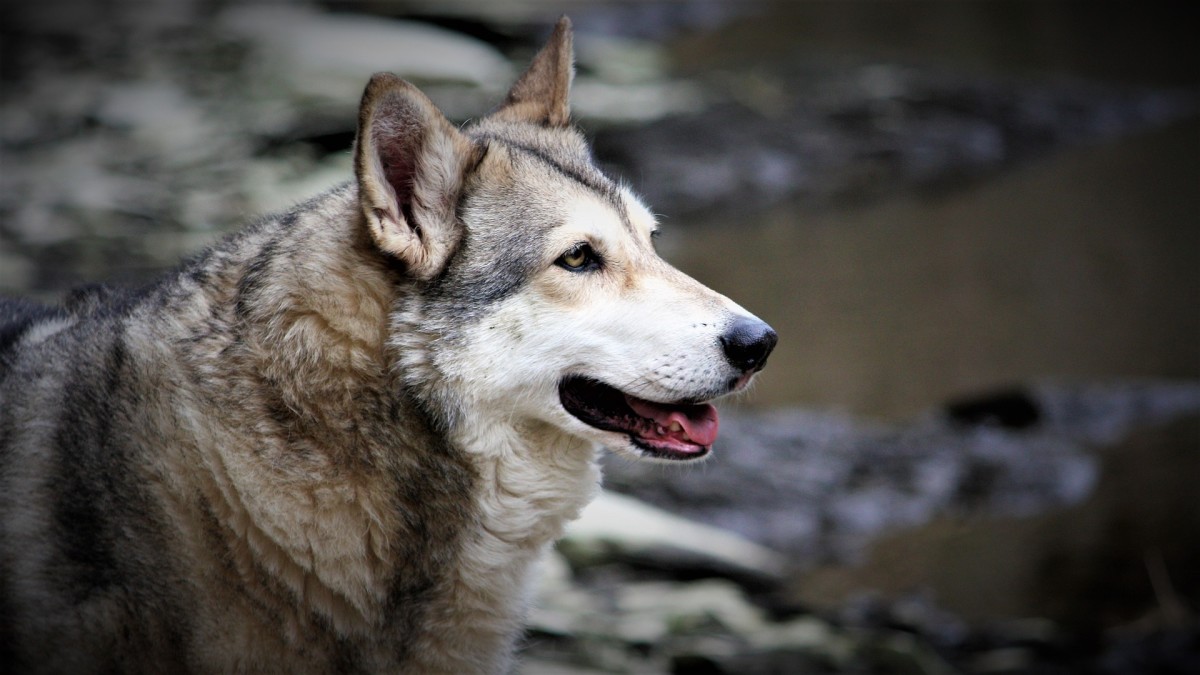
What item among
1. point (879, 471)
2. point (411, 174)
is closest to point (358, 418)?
point (411, 174)

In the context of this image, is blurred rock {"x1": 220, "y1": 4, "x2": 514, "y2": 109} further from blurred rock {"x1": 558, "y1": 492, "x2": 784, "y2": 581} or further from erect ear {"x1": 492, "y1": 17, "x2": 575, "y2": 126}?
erect ear {"x1": 492, "y1": 17, "x2": 575, "y2": 126}

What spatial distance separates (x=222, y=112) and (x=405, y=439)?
1181cm

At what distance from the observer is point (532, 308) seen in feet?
12.1

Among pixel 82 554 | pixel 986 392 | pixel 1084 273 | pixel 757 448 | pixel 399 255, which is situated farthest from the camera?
pixel 1084 273

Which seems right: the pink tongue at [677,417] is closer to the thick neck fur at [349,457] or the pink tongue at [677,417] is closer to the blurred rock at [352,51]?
the thick neck fur at [349,457]

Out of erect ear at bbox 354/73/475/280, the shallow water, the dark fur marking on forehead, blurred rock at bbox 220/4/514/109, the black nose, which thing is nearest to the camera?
erect ear at bbox 354/73/475/280

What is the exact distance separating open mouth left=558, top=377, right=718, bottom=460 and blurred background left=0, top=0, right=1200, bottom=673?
1.73 metres

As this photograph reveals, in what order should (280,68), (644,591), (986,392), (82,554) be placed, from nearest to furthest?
(82,554), (644,591), (986,392), (280,68)

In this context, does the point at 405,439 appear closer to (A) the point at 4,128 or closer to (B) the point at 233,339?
(B) the point at 233,339

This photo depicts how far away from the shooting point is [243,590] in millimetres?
3387

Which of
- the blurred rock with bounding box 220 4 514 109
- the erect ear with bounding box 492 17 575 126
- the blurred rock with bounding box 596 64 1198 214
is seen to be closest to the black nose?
the erect ear with bounding box 492 17 575 126

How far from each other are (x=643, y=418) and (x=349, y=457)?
0.97 metres

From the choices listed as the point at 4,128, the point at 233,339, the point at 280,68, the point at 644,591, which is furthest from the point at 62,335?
the point at 280,68

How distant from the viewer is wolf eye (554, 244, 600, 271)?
3.78 m
